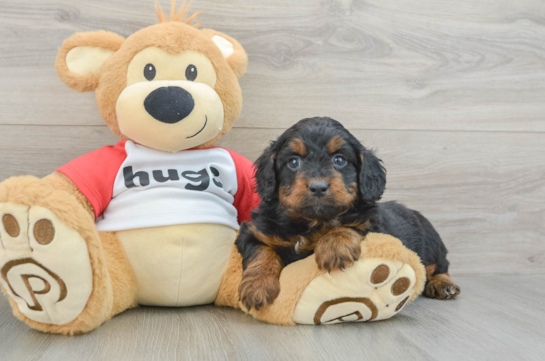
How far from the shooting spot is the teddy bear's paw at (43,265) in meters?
1.39

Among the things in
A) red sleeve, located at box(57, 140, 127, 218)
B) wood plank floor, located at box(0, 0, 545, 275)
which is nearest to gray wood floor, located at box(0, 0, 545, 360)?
wood plank floor, located at box(0, 0, 545, 275)

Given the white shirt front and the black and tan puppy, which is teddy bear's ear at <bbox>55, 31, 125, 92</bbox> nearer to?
the white shirt front

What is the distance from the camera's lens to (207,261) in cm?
181

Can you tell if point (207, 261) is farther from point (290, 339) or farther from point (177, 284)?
point (290, 339)

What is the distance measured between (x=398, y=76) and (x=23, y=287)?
6.92 ft

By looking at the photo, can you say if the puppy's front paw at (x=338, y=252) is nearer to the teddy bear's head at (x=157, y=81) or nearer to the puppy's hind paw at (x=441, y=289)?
the teddy bear's head at (x=157, y=81)


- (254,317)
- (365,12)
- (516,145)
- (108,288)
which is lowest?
(254,317)

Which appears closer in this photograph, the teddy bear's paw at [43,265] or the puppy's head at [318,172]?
the teddy bear's paw at [43,265]

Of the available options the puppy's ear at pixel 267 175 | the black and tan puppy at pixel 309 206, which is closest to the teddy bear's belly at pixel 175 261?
the black and tan puppy at pixel 309 206

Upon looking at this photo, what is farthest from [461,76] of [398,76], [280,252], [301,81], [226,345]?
[226,345]

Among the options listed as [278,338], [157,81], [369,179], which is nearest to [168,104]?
[157,81]

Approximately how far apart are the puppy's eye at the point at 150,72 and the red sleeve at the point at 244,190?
494mm

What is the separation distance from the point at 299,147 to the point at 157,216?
623 millimetres

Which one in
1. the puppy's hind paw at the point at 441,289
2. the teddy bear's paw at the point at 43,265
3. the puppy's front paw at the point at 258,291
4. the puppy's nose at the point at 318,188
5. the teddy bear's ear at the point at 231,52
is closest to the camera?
the teddy bear's paw at the point at 43,265
